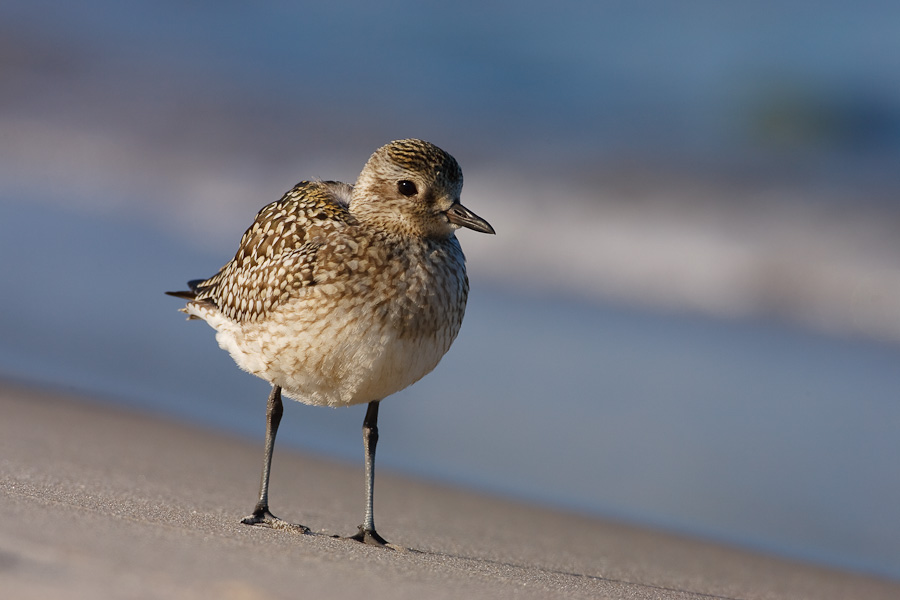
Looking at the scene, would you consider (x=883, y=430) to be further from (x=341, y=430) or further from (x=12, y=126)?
(x=12, y=126)

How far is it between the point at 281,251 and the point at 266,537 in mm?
1379

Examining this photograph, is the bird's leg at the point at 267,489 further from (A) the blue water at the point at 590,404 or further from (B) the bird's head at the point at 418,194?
(A) the blue water at the point at 590,404

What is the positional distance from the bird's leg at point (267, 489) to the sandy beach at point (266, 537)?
0.34 feet

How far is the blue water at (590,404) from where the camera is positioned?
6.63 m

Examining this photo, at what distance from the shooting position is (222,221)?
1481 centimetres

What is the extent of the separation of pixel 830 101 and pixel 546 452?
1219cm

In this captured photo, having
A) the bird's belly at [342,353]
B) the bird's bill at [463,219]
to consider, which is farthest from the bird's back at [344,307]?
the bird's bill at [463,219]

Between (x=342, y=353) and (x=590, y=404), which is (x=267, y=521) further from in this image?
(x=590, y=404)

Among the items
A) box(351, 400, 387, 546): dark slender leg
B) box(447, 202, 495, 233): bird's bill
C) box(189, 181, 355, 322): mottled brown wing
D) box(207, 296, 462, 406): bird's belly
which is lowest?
box(351, 400, 387, 546): dark slender leg

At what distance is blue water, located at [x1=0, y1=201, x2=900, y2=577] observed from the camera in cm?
663

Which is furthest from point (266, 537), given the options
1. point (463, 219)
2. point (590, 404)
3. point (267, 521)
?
point (590, 404)

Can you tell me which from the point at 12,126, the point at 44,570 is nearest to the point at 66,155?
the point at 12,126

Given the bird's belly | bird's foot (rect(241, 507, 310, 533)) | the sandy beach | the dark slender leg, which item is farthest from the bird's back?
the sandy beach

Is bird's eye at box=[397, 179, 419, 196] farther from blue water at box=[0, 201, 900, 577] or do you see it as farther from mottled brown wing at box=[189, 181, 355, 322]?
blue water at box=[0, 201, 900, 577]
